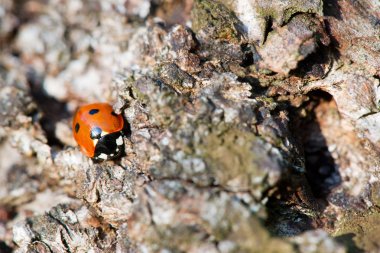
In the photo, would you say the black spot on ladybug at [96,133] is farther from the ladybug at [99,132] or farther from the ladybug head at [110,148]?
the ladybug head at [110,148]

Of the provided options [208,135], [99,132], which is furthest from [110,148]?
[208,135]

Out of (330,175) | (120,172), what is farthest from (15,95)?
(330,175)

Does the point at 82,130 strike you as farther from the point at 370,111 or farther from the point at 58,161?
the point at 370,111

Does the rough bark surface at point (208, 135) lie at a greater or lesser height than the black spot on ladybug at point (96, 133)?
greater

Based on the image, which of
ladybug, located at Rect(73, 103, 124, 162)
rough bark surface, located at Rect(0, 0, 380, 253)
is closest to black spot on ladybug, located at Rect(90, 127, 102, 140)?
ladybug, located at Rect(73, 103, 124, 162)

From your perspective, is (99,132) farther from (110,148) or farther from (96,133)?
(110,148)

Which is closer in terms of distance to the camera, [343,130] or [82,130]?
[343,130]

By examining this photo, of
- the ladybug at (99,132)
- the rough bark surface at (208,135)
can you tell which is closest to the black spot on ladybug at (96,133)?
the ladybug at (99,132)
